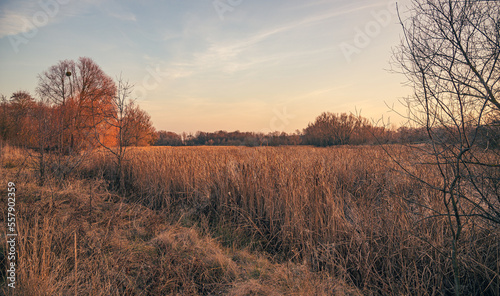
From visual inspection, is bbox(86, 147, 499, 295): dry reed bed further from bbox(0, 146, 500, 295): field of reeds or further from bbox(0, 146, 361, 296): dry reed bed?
bbox(0, 146, 361, 296): dry reed bed

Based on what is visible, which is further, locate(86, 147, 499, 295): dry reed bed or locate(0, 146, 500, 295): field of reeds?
locate(86, 147, 499, 295): dry reed bed

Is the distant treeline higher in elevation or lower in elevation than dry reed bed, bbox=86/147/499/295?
higher

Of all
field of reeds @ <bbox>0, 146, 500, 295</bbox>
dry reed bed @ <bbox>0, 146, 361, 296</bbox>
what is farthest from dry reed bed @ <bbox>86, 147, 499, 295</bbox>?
dry reed bed @ <bbox>0, 146, 361, 296</bbox>

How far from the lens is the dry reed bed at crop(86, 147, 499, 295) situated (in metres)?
2.89

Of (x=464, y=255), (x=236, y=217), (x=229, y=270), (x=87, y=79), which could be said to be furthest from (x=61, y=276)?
(x=87, y=79)

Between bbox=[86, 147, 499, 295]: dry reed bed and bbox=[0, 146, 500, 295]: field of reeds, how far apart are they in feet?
0.07

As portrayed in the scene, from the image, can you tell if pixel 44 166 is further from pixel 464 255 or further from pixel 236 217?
pixel 464 255

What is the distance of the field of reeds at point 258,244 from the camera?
2662 mm

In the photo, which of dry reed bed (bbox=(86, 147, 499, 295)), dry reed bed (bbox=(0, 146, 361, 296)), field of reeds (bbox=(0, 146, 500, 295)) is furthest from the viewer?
dry reed bed (bbox=(86, 147, 499, 295))

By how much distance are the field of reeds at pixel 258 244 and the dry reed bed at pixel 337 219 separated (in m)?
0.02

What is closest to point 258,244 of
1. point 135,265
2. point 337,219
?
point 337,219

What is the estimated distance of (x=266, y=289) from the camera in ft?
8.25

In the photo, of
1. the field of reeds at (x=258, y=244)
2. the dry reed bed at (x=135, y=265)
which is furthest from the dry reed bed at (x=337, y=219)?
the dry reed bed at (x=135, y=265)

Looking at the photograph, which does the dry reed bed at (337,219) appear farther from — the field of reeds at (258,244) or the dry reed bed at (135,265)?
the dry reed bed at (135,265)
